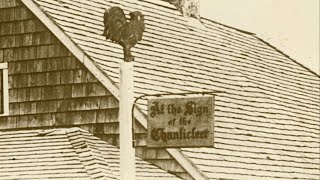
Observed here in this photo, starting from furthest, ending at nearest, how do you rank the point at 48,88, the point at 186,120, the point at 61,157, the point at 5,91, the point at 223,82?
the point at 223,82, the point at 5,91, the point at 48,88, the point at 61,157, the point at 186,120

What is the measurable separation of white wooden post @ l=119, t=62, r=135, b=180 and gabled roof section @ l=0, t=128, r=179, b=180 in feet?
8.21

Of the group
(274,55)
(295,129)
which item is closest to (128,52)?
(295,129)

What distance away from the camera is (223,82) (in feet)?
67.5

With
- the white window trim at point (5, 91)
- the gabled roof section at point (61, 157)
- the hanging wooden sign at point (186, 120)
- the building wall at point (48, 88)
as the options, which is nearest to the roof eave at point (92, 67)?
the building wall at point (48, 88)

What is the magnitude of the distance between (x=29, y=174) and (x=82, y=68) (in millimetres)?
2232

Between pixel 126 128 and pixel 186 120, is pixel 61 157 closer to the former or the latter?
pixel 186 120

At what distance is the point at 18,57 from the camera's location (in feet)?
58.3

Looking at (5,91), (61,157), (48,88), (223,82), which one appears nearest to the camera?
(61,157)

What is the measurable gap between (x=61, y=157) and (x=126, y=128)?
3.55m

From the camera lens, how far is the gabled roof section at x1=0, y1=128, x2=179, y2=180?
1567 centimetres

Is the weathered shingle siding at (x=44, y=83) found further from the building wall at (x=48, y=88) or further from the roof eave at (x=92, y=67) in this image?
the roof eave at (x=92, y=67)

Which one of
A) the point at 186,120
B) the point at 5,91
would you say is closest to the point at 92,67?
the point at 5,91

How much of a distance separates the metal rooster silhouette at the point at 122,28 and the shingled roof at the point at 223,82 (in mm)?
2606

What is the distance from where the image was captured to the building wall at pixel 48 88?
16938 millimetres
